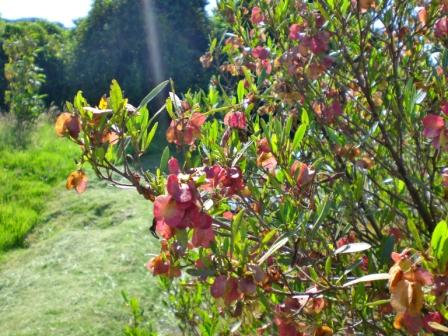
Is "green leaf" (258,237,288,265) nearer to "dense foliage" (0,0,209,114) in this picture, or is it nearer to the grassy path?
the grassy path

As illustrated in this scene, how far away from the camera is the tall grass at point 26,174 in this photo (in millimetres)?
6156

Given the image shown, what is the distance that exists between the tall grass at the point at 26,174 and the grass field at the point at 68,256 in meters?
0.01

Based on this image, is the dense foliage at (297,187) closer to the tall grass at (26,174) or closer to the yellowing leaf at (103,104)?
the yellowing leaf at (103,104)

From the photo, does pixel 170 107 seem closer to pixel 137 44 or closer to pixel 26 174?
pixel 26 174

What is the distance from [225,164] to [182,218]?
40 cm

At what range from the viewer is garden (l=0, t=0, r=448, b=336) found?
0.97 m

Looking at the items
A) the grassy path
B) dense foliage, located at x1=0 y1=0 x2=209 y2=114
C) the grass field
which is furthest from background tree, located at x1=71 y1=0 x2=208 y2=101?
the grassy path

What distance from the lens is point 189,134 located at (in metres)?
1.17

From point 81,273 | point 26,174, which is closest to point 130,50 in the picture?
point 26,174

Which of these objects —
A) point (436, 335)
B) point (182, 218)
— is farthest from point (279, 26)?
point (182, 218)

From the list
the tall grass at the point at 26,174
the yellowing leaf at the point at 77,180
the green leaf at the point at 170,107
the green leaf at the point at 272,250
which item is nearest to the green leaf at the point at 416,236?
the green leaf at the point at 272,250

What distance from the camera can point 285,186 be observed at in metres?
1.33

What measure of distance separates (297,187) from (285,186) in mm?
93

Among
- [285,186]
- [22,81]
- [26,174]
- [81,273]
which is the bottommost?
[81,273]
